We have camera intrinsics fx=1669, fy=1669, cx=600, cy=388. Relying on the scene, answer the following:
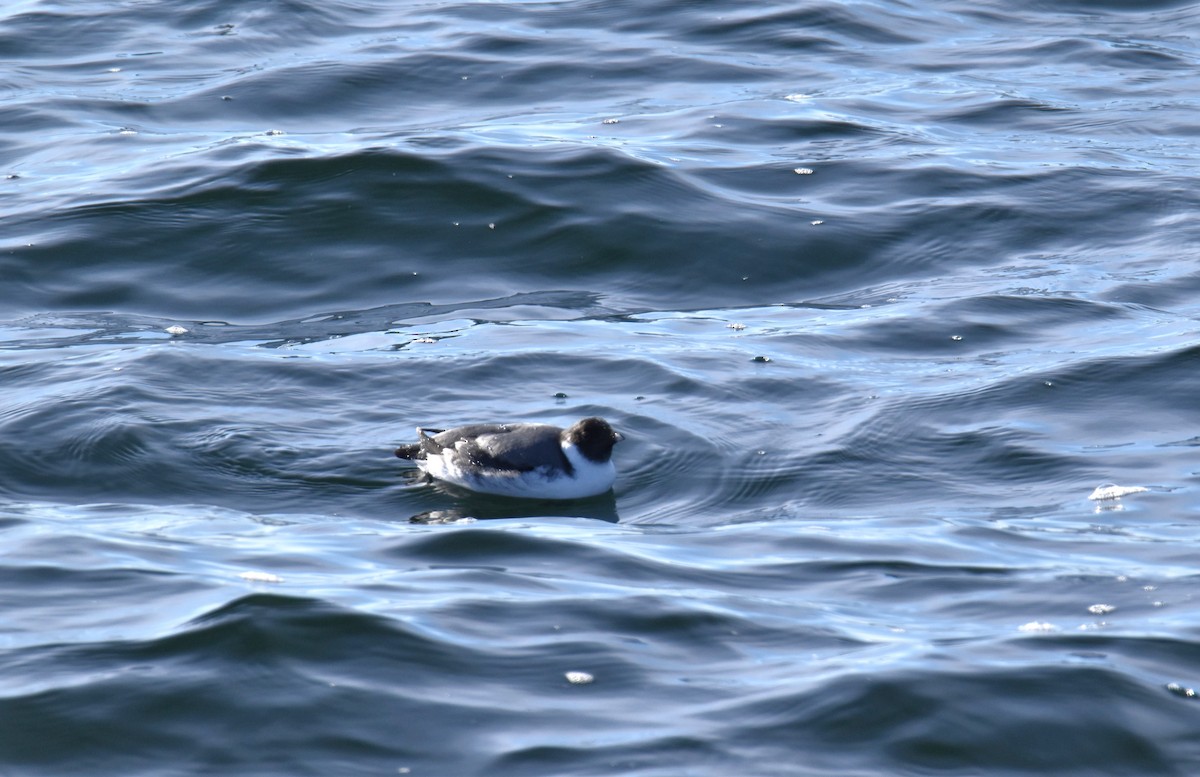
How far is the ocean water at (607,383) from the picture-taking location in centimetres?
588

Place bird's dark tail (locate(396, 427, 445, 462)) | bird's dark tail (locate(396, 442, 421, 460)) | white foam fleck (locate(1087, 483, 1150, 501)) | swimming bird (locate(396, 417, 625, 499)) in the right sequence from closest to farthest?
white foam fleck (locate(1087, 483, 1150, 501))
swimming bird (locate(396, 417, 625, 499))
bird's dark tail (locate(396, 427, 445, 462))
bird's dark tail (locate(396, 442, 421, 460))

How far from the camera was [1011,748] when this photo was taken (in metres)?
5.66

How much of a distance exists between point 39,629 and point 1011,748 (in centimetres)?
367

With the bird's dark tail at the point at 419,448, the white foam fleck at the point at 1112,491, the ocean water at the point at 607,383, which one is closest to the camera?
the ocean water at the point at 607,383

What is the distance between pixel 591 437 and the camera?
9227 mm

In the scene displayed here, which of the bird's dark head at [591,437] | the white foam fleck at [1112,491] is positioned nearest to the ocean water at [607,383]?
the white foam fleck at [1112,491]

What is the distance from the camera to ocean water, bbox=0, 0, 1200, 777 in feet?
19.3

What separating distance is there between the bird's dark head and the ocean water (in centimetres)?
40

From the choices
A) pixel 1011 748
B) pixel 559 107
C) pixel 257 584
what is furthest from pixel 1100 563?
pixel 559 107

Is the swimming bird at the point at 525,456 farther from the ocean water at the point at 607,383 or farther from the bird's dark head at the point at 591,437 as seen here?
the ocean water at the point at 607,383

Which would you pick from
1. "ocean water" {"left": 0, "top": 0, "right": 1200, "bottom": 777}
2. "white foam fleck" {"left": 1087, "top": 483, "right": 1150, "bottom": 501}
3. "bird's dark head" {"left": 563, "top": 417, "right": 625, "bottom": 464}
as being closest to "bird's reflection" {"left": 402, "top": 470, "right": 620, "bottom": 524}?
"ocean water" {"left": 0, "top": 0, "right": 1200, "bottom": 777}

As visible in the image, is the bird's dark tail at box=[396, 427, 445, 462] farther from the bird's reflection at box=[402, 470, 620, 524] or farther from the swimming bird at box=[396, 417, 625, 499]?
the bird's reflection at box=[402, 470, 620, 524]

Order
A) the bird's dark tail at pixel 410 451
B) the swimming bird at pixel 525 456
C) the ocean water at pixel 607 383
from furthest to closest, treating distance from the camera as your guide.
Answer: the bird's dark tail at pixel 410 451, the swimming bird at pixel 525 456, the ocean water at pixel 607 383

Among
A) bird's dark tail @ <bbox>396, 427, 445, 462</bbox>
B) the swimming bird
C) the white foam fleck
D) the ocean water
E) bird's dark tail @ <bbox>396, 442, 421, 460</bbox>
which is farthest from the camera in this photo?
bird's dark tail @ <bbox>396, 442, 421, 460</bbox>
